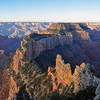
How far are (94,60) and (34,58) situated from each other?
110 feet

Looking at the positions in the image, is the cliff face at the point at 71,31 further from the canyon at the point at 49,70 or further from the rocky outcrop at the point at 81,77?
the rocky outcrop at the point at 81,77

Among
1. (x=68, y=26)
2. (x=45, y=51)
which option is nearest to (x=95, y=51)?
(x=68, y=26)

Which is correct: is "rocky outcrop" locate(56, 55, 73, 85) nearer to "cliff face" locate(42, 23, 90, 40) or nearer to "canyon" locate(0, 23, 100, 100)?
"canyon" locate(0, 23, 100, 100)

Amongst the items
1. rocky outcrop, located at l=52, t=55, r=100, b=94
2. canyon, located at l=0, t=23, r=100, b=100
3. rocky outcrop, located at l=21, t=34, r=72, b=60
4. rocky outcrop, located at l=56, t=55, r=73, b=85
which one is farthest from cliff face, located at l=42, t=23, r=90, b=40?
rocky outcrop, located at l=52, t=55, r=100, b=94

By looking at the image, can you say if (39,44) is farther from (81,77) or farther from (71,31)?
(71,31)

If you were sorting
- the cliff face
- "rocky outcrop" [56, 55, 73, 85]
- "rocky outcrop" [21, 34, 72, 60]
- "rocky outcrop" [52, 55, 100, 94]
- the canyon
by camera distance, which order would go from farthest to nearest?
1. the cliff face
2. "rocky outcrop" [21, 34, 72, 60]
3. "rocky outcrop" [56, 55, 73, 85]
4. the canyon
5. "rocky outcrop" [52, 55, 100, 94]

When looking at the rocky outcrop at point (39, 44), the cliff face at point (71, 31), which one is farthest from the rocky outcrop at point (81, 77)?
the cliff face at point (71, 31)

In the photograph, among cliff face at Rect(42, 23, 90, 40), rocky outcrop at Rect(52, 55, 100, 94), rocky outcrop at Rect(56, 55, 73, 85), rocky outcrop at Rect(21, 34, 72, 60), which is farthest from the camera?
cliff face at Rect(42, 23, 90, 40)

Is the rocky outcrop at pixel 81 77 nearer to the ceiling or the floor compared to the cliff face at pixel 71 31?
nearer to the floor

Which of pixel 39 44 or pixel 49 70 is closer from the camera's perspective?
pixel 49 70

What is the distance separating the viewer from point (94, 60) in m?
73.4

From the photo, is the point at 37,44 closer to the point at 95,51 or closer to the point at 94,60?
the point at 94,60

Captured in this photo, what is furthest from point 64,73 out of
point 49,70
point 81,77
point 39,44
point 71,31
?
point 71,31

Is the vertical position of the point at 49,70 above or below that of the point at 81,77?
below
